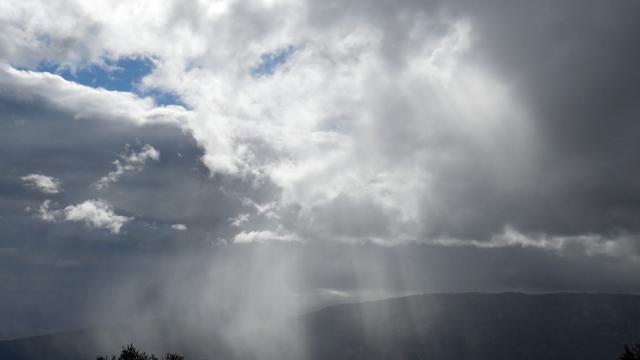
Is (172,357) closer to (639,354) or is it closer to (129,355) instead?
(129,355)

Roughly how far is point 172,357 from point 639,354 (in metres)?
76.8

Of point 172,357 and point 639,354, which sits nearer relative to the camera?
point 639,354

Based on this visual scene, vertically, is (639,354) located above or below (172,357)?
below

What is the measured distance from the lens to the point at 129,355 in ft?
372

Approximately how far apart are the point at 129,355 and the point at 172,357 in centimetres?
759

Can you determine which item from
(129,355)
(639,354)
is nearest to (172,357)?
(129,355)

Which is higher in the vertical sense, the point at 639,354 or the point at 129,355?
the point at 129,355

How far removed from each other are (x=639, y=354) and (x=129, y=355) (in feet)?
271

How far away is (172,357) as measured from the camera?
11506cm

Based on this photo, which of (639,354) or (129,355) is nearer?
(639,354)

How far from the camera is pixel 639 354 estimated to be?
3196 inches
